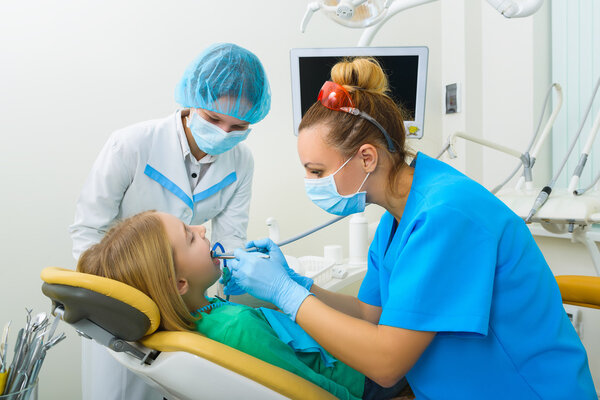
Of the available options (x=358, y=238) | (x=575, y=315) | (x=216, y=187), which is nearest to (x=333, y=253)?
(x=358, y=238)

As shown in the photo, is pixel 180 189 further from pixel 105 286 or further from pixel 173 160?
pixel 105 286

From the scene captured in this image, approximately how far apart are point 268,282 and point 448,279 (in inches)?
15.5

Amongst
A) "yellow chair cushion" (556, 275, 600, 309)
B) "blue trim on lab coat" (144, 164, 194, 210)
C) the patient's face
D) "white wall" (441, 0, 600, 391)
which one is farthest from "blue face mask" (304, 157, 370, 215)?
"white wall" (441, 0, 600, 391)

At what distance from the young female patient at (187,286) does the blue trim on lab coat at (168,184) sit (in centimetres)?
26

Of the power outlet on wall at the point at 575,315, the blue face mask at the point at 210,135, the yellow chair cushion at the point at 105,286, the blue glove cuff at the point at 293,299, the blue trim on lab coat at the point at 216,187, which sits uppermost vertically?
the blue face mask at the point at 210,135

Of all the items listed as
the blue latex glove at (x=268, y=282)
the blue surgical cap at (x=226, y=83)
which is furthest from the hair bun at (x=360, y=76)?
the blue latex glove at (x=268, y=282)

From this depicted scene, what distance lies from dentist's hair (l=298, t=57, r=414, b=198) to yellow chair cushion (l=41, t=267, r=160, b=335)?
0.51m

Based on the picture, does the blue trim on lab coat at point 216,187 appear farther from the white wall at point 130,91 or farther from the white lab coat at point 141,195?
the white wall at point 130,91

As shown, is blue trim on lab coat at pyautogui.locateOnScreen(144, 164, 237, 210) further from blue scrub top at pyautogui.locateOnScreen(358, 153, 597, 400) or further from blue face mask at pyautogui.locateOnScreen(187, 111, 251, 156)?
blue scrub top at pyautogui.locateOnScreen(358, 153, 597, 400)

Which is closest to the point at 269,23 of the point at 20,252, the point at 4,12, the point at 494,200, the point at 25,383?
the point at 4,12

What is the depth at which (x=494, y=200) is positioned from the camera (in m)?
0.96

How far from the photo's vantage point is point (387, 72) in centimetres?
204

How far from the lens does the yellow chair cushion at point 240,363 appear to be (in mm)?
883

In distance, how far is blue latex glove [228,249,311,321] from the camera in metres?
1.00
